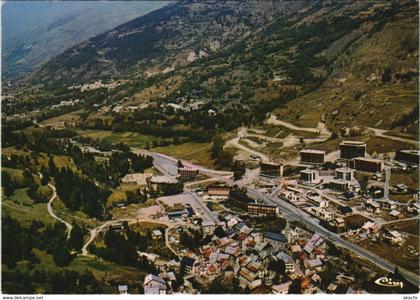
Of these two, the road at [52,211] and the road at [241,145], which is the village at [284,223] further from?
the road at [52,211]

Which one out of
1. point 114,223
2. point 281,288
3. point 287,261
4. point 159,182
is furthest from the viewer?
point 159,182

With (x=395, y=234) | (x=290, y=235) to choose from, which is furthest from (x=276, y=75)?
(x=395, y=234)

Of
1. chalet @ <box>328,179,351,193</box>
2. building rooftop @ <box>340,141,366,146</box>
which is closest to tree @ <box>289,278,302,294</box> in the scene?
chalet @ <box>328,179,351,193</box>

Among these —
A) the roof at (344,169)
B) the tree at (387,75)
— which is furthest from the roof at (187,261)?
the tree at (387,75)

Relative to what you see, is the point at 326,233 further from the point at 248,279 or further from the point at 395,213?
the point at 248,279

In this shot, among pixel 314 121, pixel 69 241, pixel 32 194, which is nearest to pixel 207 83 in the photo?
pixel 314 121

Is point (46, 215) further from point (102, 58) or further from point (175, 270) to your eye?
point (102, 58)
